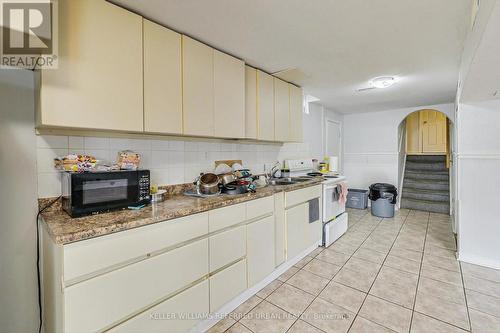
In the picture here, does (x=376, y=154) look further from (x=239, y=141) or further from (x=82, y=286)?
(x=82, y=286)

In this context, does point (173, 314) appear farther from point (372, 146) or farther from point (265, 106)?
point (372, 146)

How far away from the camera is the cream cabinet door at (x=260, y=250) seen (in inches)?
75.3

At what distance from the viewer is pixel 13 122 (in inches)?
53.6

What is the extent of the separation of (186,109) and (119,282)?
1230mm

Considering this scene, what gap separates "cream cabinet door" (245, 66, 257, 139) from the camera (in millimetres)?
2359

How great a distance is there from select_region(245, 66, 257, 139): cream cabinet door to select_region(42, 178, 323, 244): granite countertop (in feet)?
2.96

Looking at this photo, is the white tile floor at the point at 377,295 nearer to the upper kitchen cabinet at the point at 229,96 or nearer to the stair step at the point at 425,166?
the upper kitchen cabinet at the point at 229,96

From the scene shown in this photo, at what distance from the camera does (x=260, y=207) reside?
6.56 feet

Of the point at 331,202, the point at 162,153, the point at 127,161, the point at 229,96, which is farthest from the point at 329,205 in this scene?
the point at 127,161

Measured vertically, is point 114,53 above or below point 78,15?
below

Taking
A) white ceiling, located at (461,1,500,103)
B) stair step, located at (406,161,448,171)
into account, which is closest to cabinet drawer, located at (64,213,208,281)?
white ceiling, located at (461,1,500,103)

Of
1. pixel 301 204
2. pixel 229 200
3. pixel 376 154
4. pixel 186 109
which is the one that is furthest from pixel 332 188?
pixel 376 154

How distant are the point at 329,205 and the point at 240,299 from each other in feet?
5.83

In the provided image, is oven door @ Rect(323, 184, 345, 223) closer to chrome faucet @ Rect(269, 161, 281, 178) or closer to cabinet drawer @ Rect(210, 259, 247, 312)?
chrome faucet @ Rect(269, 161, 281, 178)
